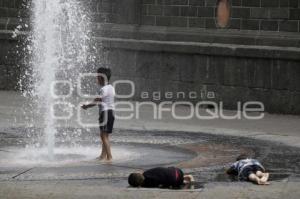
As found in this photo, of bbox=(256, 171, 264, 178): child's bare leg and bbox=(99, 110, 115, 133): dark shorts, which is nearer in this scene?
bbox=(256, 171, 264, 178): child's bare leg

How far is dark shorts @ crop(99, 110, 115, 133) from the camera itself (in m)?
10.8

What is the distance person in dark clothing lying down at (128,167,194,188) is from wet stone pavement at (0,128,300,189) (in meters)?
0.29

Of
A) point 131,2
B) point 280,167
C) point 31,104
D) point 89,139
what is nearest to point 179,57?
point 131,2

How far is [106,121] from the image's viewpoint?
10844mm

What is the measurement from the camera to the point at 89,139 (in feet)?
43.8

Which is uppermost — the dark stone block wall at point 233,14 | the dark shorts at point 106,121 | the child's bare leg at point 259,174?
the dark stone block wall at point 233,14

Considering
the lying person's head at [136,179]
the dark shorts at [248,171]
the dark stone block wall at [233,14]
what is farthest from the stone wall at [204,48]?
the lying person's head at [136,179]

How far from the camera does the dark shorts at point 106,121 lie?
10.8 m

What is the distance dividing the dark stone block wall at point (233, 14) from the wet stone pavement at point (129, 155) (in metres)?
4.37

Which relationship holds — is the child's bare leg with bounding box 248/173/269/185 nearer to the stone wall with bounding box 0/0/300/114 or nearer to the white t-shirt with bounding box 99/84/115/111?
the white t-shirt with bounding box 99/84/115/111

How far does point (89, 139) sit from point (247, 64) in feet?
17.3

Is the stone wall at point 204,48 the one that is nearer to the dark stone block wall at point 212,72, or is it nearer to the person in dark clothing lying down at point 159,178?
the dark stone block wall at point 212,72

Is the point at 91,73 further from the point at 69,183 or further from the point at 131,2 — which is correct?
the point at 69,183

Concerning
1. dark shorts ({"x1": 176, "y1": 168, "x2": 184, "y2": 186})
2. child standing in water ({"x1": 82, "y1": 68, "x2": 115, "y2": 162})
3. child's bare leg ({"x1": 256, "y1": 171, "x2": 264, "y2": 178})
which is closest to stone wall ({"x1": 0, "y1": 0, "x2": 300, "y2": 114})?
child standing in water ({"x1": 82, "y1": 68, "x2": 115, "y2": 162})
